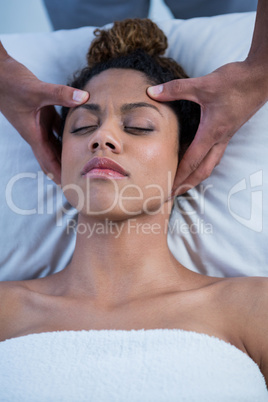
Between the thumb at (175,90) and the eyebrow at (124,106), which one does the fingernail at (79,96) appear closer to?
the eyebrow at (124,106)

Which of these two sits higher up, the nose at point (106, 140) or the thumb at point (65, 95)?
the thumb at point (65, 95)

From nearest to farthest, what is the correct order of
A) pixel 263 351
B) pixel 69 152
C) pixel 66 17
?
pixel 263 351
pixel 69 152
pixel 66 17

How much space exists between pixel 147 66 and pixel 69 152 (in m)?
0.38

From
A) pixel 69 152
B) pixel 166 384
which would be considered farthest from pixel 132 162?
pixel 166 384

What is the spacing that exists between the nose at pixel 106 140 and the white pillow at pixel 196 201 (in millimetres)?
419

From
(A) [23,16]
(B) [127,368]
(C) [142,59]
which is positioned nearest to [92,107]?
(C) [142,59]

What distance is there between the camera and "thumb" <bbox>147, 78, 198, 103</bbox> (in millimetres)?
1216

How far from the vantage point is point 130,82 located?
4.17 ft

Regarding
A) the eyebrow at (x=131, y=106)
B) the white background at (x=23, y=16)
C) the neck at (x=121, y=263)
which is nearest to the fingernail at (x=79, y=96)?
the eyebrow at (x=131, y=106)

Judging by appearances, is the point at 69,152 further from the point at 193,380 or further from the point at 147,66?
the point at 193,380

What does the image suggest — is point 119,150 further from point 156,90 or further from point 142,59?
point 142,59

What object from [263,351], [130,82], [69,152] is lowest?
[263,351]

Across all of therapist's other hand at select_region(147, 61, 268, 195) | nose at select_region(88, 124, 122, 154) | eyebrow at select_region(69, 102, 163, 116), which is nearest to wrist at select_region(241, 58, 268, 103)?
therapist's other hand at select_region(147, 61, 268, 195)

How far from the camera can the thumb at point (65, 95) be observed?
125cm
